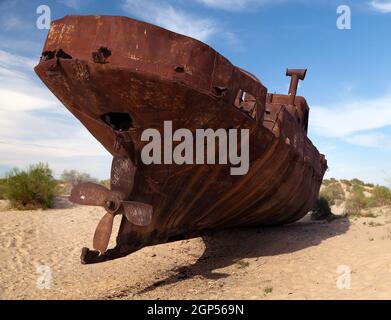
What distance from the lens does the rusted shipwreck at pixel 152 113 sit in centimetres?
461

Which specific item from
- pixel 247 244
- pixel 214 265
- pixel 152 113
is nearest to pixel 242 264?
pixel 214 265

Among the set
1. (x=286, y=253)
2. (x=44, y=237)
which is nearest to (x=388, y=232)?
(x=286, y=253)

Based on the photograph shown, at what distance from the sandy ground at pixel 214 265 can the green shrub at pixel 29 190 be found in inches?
72.6

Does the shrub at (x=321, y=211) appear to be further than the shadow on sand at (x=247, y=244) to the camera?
Yes

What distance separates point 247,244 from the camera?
26.0ft

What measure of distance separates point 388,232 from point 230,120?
4.87 metres

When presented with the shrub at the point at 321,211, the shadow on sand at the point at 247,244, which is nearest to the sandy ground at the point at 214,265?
the shadow on sand at the point at 247,244

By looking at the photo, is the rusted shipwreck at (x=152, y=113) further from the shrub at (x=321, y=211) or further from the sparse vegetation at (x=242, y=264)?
the shrub at (x=321, y=211)

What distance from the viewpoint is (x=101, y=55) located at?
15.0ft

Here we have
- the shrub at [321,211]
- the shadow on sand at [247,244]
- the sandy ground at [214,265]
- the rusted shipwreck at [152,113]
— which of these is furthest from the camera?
the shrub at [321,211]

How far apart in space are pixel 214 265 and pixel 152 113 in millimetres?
2945

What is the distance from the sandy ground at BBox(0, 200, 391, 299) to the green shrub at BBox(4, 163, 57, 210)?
1845 millimetres

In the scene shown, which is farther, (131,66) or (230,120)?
(230,120)
